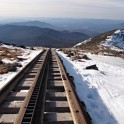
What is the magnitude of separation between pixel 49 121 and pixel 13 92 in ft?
12.2

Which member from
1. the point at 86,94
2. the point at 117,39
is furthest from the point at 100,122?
the point at 117,39

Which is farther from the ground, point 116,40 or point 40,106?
point 40,106

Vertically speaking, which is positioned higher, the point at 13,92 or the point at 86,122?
the point at 86,122

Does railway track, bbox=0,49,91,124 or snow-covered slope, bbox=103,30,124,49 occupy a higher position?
railway track, bbox=0,49,91,124

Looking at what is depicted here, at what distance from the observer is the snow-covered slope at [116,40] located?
132 m

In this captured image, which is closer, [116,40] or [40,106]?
[40,106]

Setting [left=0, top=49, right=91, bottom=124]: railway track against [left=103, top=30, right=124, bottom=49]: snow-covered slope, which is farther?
[left=103, top=30, right=124, bottom=49]: snow-covered slope

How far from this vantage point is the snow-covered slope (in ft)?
435

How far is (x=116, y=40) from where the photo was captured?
143 metres

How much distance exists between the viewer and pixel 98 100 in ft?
34.9

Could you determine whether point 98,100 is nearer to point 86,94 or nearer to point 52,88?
point 86,94

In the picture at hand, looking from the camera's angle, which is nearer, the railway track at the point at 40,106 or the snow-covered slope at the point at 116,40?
the railway track at the point at 40,106

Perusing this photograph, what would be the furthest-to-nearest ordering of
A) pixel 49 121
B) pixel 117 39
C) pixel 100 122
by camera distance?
1. pixel 117 39
2. pixel 100 122
3. pixel 49 121

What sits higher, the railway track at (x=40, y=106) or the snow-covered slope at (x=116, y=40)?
Result: the railway track at (x=40, y=106)
